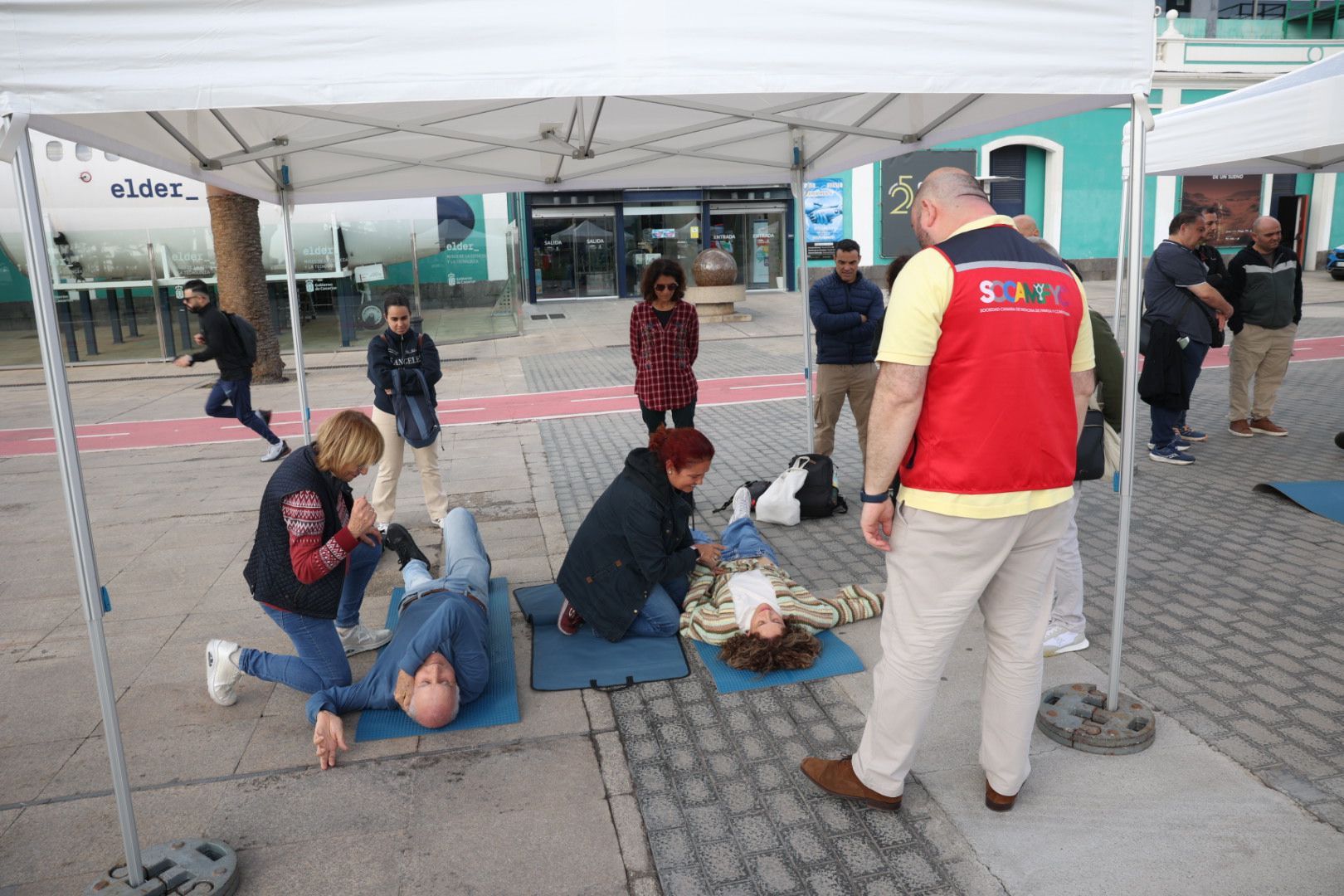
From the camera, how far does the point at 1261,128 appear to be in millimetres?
6281

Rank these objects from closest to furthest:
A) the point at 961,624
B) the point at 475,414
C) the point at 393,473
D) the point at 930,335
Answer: the point at 930,335 < the point at 961,624 < the point at 393,473 < the point at 475,414

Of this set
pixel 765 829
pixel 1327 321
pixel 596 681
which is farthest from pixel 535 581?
pixel 1327 321

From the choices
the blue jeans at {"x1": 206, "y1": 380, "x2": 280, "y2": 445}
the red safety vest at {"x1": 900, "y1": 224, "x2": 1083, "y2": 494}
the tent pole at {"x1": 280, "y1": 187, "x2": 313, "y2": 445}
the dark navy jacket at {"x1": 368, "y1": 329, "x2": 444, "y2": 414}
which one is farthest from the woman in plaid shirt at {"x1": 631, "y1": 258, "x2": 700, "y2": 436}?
the blue jeans at {"x1": 206, "y1": 380, "x2": 280, "y2": 445}

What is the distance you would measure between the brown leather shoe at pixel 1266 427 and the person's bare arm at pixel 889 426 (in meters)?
7.56

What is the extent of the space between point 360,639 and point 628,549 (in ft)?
4.84

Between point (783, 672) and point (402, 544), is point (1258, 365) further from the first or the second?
point (402, 544)

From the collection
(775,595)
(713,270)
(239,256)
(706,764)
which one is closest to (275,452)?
(239,256)

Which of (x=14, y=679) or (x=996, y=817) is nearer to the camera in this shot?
(x=996, y=817)

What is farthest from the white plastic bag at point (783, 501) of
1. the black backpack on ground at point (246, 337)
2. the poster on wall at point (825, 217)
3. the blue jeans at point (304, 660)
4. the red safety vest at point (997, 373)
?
the poster on wall at point (825, 217)

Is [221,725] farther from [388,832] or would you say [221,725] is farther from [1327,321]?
[1327,321]

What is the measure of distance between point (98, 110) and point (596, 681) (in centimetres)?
282

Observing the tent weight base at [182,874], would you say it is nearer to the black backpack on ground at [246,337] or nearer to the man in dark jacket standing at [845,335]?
the man in dark jacket standing at [845,335]

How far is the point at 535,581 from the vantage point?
5512 mm

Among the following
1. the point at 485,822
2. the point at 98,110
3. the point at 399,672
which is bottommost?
the point at 485,822
